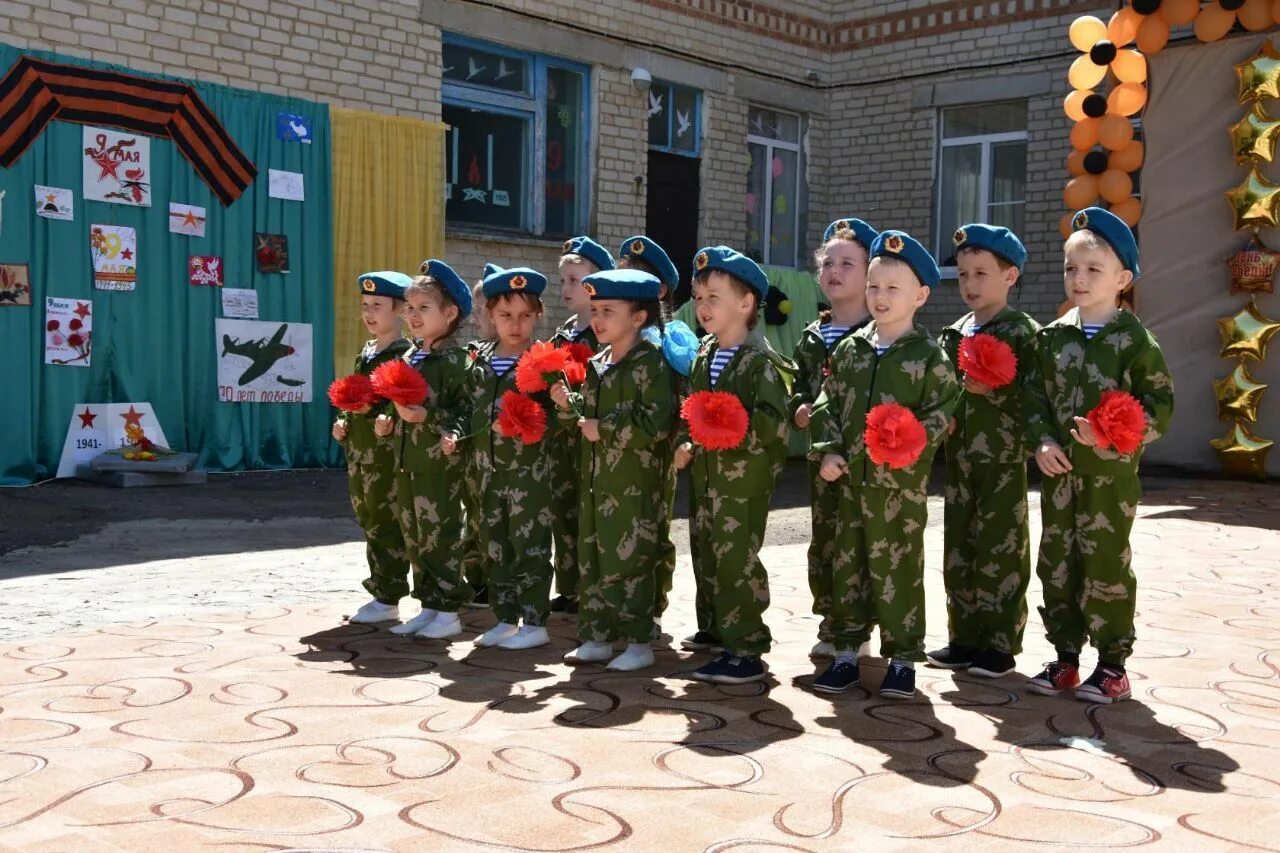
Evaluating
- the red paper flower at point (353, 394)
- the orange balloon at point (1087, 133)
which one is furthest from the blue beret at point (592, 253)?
the orange balloon at point (1087, 133)

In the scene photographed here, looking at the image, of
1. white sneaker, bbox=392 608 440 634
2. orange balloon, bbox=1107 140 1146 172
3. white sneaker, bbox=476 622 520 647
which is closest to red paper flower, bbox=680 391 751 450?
white sneaker, bbox=476 622 520 647

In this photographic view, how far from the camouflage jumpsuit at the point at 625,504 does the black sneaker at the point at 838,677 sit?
0.62 m

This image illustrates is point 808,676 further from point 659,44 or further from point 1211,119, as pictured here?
point 659,44

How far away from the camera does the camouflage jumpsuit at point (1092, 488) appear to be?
4.11m

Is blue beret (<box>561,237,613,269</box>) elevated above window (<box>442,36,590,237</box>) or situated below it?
below

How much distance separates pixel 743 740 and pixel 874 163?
39.7 ft

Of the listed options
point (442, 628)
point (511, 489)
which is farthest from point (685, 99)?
point (442, 628)

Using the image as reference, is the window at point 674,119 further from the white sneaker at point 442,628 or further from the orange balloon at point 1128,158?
the white sneaker at point 442,628

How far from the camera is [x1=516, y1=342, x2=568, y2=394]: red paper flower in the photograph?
185 inches

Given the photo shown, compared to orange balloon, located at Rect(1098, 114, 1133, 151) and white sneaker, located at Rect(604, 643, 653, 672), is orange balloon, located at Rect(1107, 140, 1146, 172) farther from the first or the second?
white sneaker, located at Rect(604, 643, 653, 672)

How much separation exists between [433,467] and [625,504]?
0.83m

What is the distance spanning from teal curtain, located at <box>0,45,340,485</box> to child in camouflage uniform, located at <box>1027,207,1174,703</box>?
23.9ft

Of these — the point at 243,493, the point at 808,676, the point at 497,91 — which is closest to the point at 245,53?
the point at 497,91

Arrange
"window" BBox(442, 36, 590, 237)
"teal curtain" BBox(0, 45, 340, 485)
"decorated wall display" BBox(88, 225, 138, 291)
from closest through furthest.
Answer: "teal curtain" BBox(0, 45, 340, 485)
"decorated wall display" BBox(88, 225, 138, 291)
"window" BBox(442, 36, 590, 237)
